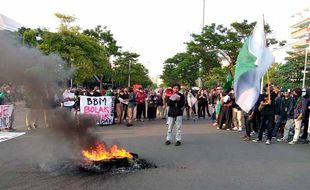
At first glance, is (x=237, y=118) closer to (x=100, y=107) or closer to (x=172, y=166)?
(x=100, y=107)

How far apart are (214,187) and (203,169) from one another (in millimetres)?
1367

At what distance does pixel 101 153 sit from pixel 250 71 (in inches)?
217

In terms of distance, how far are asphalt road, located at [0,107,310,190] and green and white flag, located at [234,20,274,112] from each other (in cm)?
140

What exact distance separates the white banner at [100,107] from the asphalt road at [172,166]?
179 inches

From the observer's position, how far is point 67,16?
2930cm

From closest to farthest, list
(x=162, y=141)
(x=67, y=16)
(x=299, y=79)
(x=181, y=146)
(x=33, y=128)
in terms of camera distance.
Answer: (x=181, y=146)
(x=162, y=141)
(x=33, y=128)
(x=67, y=16)
(x=299, y=79)

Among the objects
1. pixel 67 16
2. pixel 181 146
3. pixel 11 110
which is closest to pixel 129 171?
pixel 181 146

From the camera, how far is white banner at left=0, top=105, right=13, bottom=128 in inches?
522

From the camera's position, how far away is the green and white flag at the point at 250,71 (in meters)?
10.7

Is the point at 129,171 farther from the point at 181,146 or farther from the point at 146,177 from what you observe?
the point at 181,146

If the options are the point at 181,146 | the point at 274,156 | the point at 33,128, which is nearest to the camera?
the point at 274,156

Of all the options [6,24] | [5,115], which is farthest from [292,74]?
[6,24]

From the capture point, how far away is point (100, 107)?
16172 mm

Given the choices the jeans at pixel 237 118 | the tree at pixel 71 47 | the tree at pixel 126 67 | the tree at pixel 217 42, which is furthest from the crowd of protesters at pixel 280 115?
the tree at pixel 126 67
